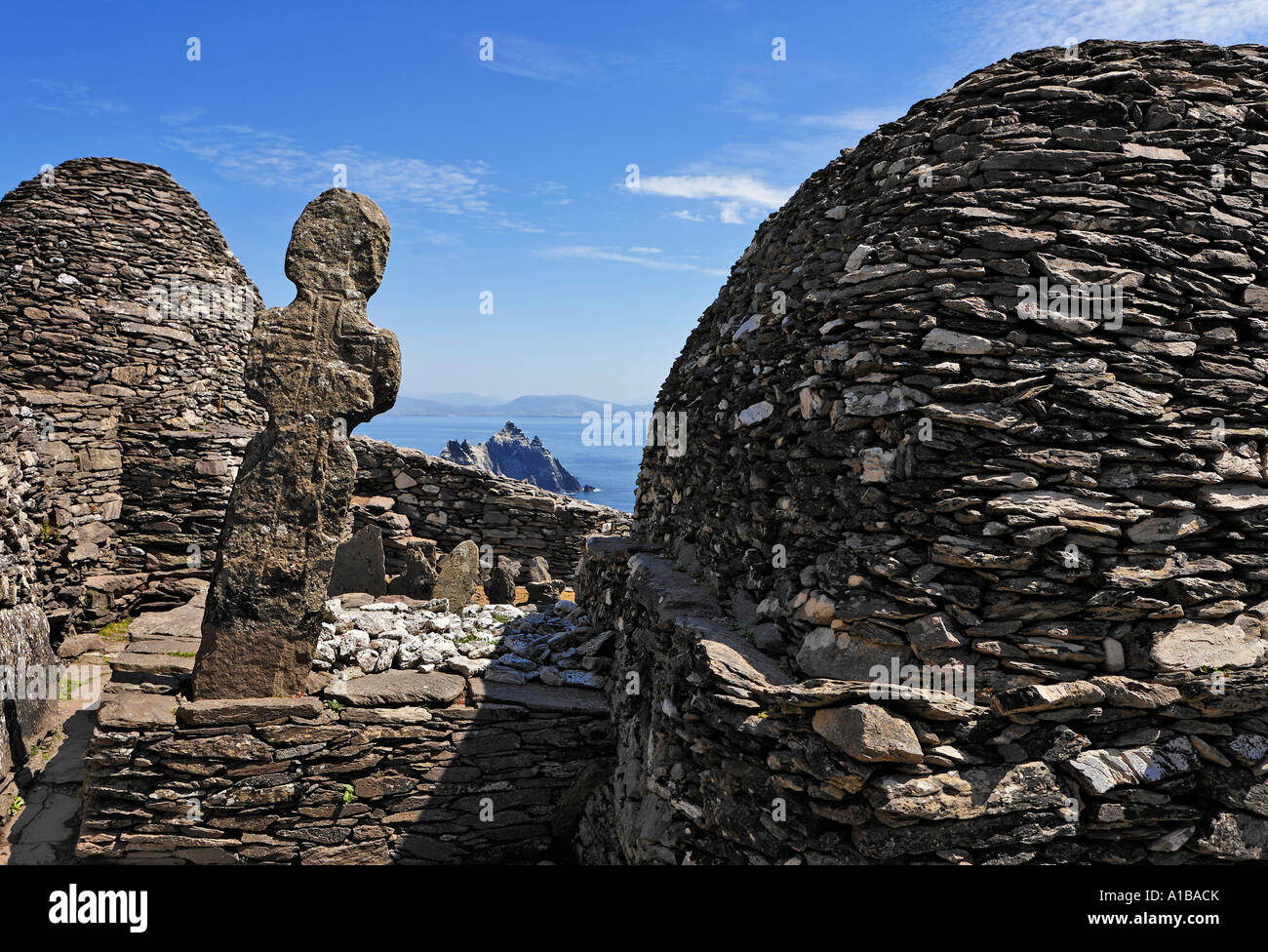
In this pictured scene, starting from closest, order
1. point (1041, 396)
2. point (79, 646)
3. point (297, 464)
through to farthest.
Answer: point (1041, 396) → point (297, 464) → point (79, 646)

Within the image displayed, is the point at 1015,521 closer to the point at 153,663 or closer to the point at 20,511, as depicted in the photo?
the point at 153,663

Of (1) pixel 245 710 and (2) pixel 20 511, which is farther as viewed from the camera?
(2) pixel 20 511

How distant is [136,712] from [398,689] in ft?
5.92

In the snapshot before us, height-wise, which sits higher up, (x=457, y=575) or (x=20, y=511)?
(x=20, y=511)

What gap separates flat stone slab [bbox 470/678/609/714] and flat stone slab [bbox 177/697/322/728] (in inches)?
48.8

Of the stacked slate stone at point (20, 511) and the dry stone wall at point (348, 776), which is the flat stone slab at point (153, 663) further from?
the stacked slate stone at point (20, 511)

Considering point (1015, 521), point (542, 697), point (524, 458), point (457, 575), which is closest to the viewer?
point (1015, 521)

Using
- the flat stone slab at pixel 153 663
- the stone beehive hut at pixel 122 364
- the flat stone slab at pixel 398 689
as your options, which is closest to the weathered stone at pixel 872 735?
the flat stone slab at pixel 398 689

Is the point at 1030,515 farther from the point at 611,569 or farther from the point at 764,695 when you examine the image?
the point at 611,569

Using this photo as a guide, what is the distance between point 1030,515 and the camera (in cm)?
395

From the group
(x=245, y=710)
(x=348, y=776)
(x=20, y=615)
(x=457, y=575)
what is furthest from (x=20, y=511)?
(x=348, y=776)

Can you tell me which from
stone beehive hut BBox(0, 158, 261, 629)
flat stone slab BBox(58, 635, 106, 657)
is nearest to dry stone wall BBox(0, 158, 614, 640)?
stone beehive hut BBox(0, 158, 261, 629)

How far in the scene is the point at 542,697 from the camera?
6105mm

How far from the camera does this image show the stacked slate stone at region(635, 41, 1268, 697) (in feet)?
12.9
